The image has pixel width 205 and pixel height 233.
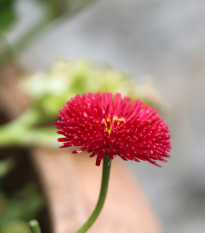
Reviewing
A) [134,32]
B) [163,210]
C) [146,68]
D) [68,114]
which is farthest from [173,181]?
[68,114]

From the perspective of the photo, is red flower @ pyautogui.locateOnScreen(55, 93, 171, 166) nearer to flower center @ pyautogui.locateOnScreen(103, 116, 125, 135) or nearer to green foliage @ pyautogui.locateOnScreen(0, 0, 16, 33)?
flower center @ pyautogui.locateOnScreen(103, 116, 125, 135)

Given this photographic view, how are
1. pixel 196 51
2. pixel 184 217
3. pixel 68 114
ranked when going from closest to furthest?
1. pixel 68 114
2. pixel 184 217
3. pixel 196 51

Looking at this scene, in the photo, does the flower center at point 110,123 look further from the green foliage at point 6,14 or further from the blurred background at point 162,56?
the blurred background at point 162,56

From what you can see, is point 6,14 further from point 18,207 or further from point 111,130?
point 111,130

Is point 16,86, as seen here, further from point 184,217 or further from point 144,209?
point 184,217

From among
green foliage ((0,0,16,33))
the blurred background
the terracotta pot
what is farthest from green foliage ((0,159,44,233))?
the blurred background

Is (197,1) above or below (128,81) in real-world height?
above

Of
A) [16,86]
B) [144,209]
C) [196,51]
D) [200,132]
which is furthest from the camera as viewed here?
[196,51]
